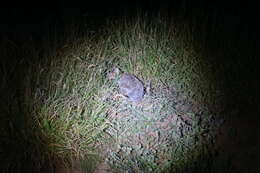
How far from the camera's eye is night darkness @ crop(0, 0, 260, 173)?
1.58 metres

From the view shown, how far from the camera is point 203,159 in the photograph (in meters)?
1.61

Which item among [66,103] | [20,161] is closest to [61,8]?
[66,103]

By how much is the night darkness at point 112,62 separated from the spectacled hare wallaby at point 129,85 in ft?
0.16

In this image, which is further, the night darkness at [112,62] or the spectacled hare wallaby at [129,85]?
the spectacled hare wallaby at [129,85]

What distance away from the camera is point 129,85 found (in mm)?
1881

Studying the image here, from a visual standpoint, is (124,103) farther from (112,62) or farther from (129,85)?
(112,62)

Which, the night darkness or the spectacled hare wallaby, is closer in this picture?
the night darkness

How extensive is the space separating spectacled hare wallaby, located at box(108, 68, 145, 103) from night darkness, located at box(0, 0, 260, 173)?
5 centimetres

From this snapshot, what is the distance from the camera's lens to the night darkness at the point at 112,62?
158cm

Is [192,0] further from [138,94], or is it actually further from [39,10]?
[39,10]

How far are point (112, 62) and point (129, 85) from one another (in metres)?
0.16

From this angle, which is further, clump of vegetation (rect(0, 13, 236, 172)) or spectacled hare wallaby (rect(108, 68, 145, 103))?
spectacled hare wallaby (rect(108, 68, 145, 103))

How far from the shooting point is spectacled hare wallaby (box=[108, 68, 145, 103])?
1.86 metres

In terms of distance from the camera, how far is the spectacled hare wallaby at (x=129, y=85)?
6.10ft
